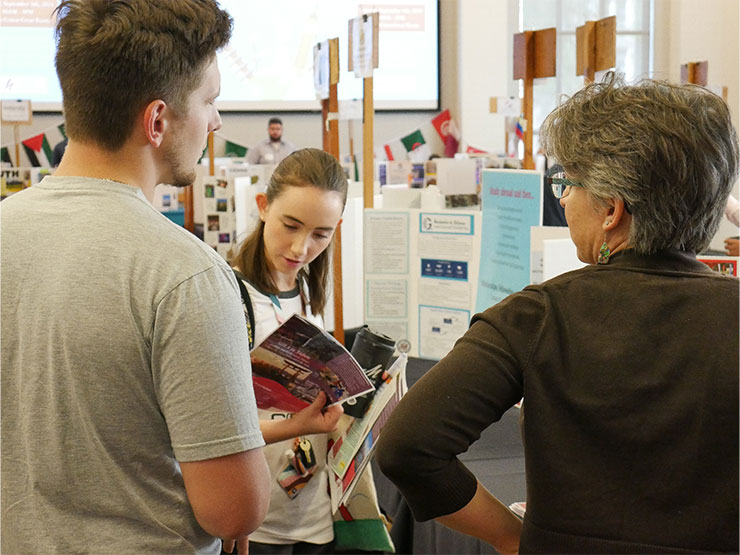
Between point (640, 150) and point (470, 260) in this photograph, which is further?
point (470, 260)

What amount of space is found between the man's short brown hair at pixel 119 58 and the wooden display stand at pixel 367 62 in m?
1.87

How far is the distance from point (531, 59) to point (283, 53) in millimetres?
7583

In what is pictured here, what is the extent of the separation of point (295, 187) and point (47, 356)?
1017 millimetres

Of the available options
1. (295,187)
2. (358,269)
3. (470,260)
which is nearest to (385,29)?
(358,269)

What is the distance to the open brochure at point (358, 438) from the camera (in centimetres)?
152

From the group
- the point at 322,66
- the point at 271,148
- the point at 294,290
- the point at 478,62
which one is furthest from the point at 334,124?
the point at 478,62

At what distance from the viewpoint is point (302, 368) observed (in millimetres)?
1421

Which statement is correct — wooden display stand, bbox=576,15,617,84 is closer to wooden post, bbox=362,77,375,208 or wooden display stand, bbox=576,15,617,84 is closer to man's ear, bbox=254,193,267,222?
wooden post, bbox=362,77,375,208

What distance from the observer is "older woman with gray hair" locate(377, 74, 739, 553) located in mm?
913

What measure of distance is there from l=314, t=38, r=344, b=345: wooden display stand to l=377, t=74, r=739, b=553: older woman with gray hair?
1.80 m

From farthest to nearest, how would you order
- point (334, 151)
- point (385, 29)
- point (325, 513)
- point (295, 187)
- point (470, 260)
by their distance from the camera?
point (385, 29) < point (334, 151) < point (470, 260) < point (295, 187) < point (325, 513)

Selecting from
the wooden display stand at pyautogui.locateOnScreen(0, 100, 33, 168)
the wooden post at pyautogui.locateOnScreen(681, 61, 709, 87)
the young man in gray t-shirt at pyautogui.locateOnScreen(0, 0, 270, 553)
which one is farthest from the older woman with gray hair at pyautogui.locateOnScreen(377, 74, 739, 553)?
the wooden display stand at pyautogui.locateOnScreen(0, 100, 33, 168)

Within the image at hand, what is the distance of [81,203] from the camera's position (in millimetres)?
934

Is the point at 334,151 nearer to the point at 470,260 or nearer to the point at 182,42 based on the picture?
the point at 470,260
